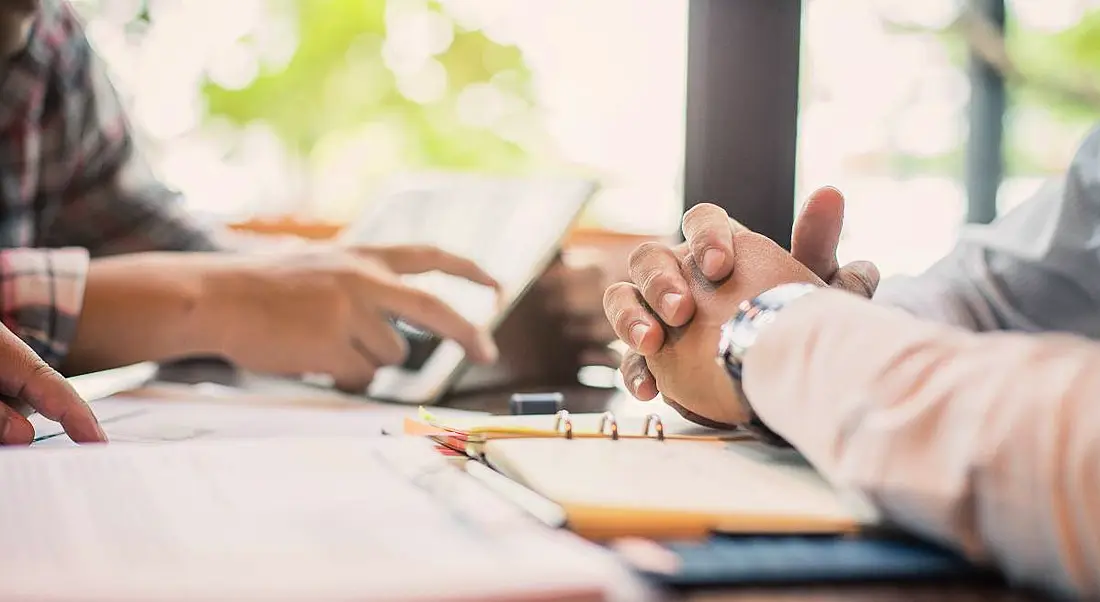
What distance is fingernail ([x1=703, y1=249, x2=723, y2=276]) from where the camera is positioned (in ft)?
1.73

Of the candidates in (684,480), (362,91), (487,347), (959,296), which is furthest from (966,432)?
(362,91)

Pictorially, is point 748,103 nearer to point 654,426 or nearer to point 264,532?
point 654,426

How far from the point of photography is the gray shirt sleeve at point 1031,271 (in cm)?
69

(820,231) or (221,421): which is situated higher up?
(820,231)

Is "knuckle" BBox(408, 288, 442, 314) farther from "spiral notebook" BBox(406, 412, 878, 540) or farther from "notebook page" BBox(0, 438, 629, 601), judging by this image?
"notebook page" BBox(0, 438, 629, 601)

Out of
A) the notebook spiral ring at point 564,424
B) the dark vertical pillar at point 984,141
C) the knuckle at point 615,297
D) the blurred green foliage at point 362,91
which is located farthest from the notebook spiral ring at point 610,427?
the dark vertical pillar at point 984,141

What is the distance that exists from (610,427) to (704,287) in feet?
0.35

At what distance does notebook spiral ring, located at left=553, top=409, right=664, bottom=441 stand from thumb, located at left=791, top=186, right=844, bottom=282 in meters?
0.16

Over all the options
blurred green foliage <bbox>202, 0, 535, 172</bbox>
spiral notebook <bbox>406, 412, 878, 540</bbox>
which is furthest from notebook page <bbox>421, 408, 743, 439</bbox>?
blurred green foliage <bbox>202, 0, 535, 172</bbox>

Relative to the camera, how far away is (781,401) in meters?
0.39

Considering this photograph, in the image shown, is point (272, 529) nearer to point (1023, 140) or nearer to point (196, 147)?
point (196, 147)

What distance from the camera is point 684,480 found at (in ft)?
1.24

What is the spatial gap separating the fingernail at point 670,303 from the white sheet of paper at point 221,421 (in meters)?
0.17

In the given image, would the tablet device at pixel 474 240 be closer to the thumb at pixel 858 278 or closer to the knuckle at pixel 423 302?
the knuckle at pixel 423 302
